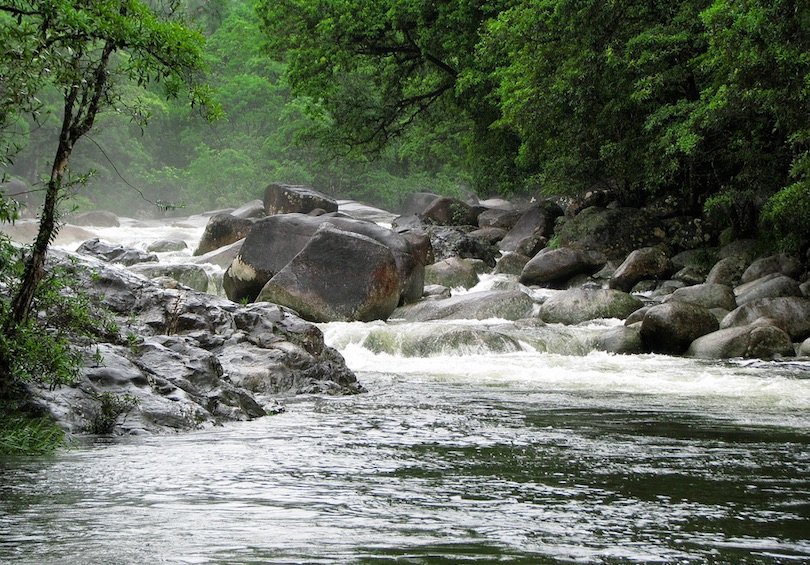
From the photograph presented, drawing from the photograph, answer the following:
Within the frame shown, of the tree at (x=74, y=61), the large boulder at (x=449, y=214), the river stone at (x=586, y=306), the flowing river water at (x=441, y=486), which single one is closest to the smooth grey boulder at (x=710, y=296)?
the river stone at (x=586, y=306)

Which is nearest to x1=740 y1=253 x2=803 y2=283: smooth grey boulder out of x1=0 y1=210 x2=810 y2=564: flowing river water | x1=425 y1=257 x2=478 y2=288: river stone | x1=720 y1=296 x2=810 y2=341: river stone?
x1=720 y1=296 x2=810 y2=341: river stone

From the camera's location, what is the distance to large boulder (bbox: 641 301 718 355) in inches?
574

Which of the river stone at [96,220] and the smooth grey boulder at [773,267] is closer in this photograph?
the smooth grey boulder at [773,267]

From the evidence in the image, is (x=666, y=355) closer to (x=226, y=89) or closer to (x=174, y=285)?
(x=174, y=285)

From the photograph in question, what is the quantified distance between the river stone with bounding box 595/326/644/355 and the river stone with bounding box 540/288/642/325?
7.01ft

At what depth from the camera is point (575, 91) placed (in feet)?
66.4

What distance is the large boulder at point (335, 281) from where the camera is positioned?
673 inches

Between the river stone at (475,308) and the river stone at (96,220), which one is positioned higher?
the river stone at (96,220)

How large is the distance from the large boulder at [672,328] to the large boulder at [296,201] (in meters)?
16.6

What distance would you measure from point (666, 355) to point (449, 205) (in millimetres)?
18567

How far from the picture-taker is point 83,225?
46.4 m

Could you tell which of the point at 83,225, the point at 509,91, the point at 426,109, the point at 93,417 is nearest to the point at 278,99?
the point at 83,225

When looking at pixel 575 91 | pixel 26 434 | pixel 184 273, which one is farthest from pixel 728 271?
pixel 26 434

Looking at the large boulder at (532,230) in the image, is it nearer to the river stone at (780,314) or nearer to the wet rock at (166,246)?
the wet rock at (166,246)
